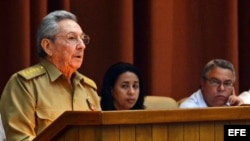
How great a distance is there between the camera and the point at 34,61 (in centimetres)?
442

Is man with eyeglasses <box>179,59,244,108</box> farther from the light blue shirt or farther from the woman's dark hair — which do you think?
the woman's dark hair

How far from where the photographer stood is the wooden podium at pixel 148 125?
2.64 m

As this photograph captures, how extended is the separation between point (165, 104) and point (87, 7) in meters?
0.78

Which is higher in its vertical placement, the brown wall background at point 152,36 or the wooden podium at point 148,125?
the brown wall background at point 152,36

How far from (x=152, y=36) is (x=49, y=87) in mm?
1459

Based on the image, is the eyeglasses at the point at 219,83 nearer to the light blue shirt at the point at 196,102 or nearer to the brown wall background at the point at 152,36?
the light blue shirt at the point at 196,102

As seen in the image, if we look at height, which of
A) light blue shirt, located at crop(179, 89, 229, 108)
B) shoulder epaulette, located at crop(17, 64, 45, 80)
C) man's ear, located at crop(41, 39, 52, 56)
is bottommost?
light blue shirt, located at crop(179, 89, 229, 108)

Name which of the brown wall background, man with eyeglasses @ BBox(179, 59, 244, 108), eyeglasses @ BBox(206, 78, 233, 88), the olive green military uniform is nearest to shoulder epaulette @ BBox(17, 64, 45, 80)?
the olive green military uniform

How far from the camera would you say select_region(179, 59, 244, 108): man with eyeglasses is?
4320 mm

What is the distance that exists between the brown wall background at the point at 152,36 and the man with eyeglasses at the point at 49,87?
81 cm

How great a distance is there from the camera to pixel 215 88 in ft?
14.3

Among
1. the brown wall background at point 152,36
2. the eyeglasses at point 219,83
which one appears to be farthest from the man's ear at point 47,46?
the eyeglasses at point 219,83

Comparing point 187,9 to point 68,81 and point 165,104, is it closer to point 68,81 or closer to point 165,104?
point 165,104

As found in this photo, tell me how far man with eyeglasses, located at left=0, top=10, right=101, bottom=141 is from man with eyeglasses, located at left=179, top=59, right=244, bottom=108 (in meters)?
0.92
